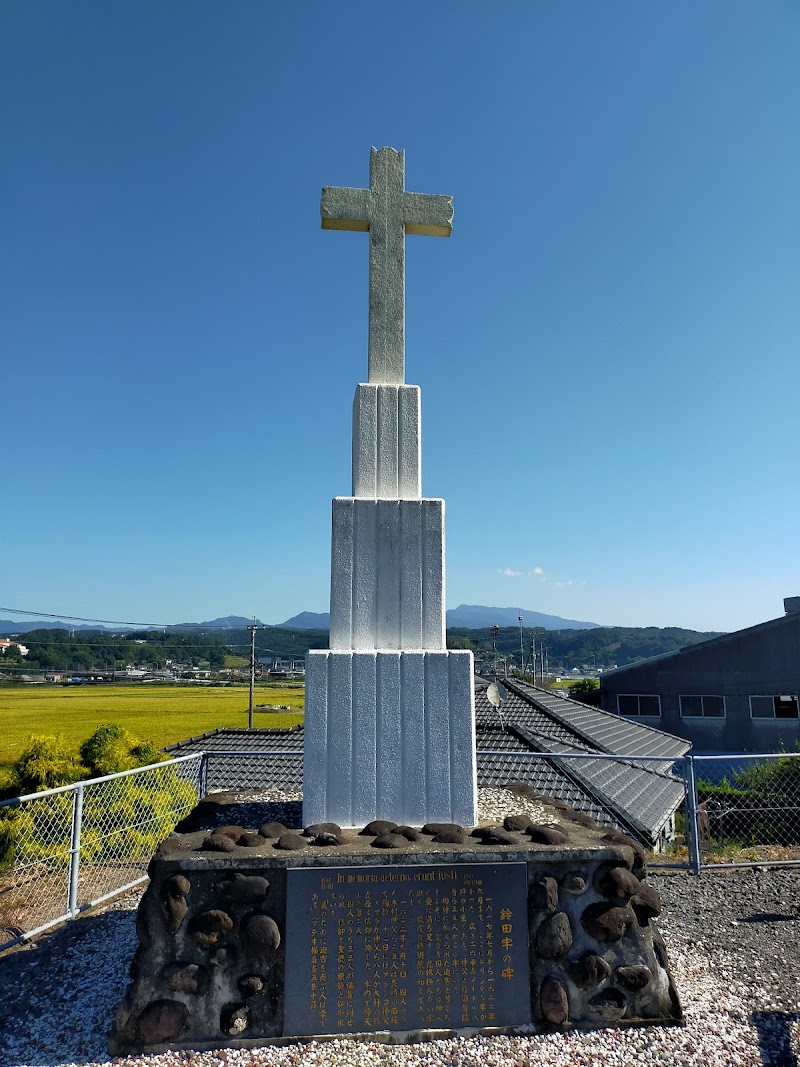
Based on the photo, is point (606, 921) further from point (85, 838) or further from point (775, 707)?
point (775, 707)

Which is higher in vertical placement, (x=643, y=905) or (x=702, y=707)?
(x=643, y=905)

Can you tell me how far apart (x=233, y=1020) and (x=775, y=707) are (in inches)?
1028

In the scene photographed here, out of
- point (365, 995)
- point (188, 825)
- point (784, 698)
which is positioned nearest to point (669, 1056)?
point (365, 995)

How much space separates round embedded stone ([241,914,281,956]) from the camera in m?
3.45

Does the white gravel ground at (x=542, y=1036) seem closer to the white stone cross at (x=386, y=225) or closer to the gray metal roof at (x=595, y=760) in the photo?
the gray metal roof at (x=595, y=760)

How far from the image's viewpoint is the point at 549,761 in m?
9.94

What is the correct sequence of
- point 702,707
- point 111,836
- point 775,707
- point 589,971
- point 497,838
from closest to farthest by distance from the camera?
point 589,971 → point 497,838 → point 111,836 → point 775,707 → point 702,707

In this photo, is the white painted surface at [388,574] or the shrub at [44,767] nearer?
the white painted surface at [388,574]

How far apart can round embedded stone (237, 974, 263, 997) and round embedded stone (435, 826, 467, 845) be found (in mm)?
1172

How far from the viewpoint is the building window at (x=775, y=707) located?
24.0m

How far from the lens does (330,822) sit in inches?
164

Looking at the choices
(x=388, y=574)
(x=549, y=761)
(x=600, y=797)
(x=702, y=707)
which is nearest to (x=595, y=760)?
(x=549, y=761)

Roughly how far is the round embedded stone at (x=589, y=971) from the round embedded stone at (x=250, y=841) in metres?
1.90

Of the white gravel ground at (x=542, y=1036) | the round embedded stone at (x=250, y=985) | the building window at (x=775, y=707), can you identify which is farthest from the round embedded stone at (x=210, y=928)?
the building window at (x=775, y=707)
